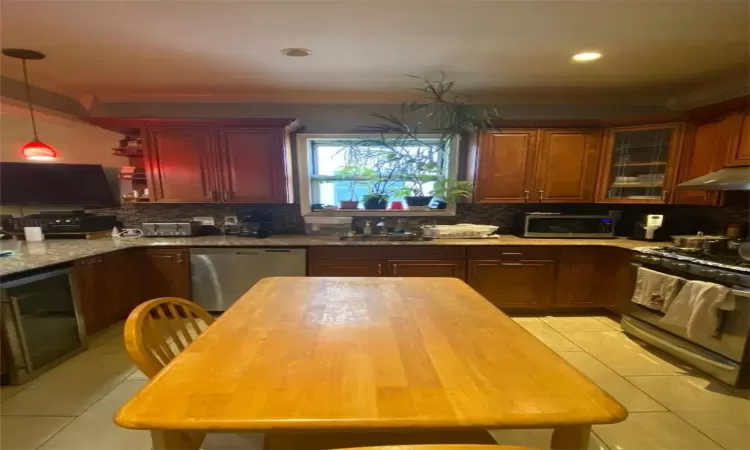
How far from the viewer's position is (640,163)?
3.14 metres

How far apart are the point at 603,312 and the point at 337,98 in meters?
3.54

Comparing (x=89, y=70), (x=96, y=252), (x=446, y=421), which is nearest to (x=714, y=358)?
(x=446, y=421)

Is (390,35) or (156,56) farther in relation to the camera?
(156,56)

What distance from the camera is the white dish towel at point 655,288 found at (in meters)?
2.40

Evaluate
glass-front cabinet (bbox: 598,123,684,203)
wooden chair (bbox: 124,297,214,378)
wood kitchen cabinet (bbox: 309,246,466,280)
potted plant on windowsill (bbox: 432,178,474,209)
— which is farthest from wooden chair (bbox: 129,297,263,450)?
glass-front cabinet (bbox: 598,123,684,203)

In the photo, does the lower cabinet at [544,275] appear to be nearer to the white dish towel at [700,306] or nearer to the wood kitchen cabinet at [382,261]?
the wood kitchen cabinet at [382,261]

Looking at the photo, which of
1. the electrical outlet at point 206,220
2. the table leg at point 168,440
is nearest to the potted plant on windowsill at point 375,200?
the electrical outlet at point 206,220

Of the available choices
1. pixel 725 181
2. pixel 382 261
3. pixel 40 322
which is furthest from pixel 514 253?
pixel 40 322

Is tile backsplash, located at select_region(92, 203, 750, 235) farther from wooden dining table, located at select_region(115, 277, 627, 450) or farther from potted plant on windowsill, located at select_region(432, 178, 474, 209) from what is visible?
wooden dining table, located at select_region(115, 277, 627, 450)

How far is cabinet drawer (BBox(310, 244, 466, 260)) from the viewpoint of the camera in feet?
10.1

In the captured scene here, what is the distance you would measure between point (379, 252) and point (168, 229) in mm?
2159

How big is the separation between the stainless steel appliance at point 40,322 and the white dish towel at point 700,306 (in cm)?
441

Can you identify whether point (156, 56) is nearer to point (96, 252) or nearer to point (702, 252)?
point (96, 252)

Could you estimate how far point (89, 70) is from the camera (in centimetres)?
262
